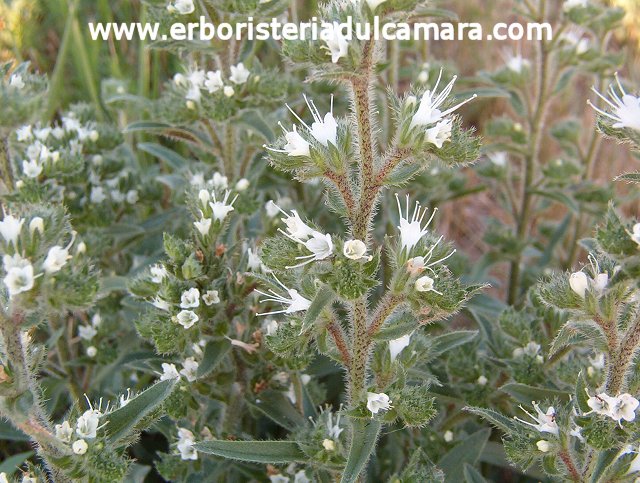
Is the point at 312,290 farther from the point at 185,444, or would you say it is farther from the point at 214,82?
the point at 214,82

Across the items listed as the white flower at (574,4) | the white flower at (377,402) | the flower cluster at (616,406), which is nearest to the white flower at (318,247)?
the white flower at (377,402)

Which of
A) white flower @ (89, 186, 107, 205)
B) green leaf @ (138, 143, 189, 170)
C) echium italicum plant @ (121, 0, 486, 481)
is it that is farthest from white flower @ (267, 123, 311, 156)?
green leaf @ (138, 143, 189, 170)

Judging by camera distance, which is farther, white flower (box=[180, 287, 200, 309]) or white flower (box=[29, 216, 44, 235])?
white flower (box=[180, 287, 200, 309])

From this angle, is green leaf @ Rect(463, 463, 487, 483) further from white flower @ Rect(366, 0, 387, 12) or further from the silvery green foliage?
white flower @ Rect(366, 0, 387, 12)

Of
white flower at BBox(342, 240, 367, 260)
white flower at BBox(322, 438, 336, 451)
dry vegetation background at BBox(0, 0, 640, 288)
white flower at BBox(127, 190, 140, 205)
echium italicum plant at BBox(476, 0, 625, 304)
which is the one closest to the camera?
white flower at BBox(342, 240, 367, 260)

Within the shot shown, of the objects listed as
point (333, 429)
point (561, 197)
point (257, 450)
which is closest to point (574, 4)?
point (561, 197)

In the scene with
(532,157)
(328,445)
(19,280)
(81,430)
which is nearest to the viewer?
(19,280)

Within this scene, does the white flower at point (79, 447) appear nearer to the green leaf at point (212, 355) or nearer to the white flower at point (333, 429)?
the green leaf at point (212, 355)
